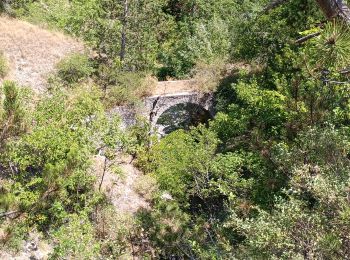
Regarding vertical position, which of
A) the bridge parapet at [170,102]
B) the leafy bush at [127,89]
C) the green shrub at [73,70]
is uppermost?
the green shrub at [73,70]

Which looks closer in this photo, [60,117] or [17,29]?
[60,117]

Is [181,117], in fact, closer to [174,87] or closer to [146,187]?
[174,87]

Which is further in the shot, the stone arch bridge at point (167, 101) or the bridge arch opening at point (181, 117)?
the bridge arch opening at point (181, 117)

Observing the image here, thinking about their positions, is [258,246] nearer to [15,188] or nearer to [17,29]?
[15,188]

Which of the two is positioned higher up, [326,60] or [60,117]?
[326,60]

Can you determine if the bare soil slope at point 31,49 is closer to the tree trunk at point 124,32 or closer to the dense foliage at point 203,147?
the dense foliage at point 203,147

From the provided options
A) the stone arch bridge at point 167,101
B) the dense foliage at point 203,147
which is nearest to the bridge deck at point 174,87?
the stone arch bridge at point 167,101

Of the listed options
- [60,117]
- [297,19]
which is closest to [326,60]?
[60,117]
